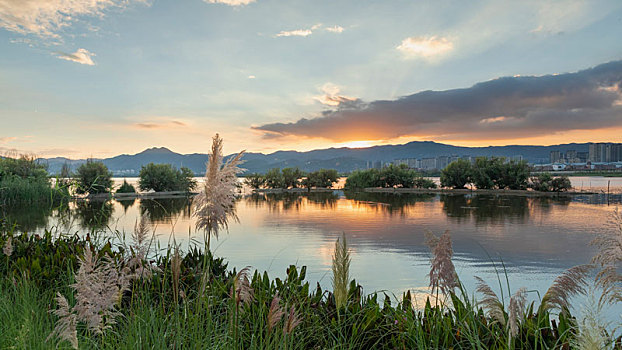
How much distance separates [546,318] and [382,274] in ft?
17.7

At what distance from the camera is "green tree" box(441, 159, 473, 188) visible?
39906mm

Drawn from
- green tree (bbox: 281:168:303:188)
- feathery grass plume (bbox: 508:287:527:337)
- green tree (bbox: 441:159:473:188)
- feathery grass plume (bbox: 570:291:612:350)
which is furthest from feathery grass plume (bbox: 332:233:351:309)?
green tree (bbox: 281:168:303:188)

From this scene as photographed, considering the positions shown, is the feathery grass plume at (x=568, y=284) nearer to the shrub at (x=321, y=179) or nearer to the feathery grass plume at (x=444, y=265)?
the feathery grass plume at (x=444, y=265)

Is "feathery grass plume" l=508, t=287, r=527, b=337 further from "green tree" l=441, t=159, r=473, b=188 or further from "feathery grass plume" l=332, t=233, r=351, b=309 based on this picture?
"green tree" l=441, t=159, r=473, b=188

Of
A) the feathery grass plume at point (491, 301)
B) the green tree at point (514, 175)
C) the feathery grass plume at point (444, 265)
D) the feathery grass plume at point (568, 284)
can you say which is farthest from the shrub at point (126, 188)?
the green tree at point (514, 175)

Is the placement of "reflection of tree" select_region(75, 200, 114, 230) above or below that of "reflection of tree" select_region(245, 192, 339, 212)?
above

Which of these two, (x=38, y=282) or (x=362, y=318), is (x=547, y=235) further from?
(x=38, y=282)

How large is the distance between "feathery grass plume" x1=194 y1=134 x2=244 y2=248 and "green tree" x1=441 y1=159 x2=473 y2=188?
1626 inches

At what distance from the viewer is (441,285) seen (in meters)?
2.44

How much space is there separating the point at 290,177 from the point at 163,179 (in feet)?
54.4

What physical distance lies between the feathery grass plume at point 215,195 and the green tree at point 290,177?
43.1 meters

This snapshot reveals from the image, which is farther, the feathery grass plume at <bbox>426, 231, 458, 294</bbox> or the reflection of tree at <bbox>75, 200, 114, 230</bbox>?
the reflection of tree at <bbox>75, 200, 114, 230</bbox>

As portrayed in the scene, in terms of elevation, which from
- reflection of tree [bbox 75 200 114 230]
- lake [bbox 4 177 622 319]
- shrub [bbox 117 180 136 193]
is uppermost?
shrub [bbox 117 180 136 193]

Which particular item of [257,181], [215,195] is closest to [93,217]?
[215,195]
